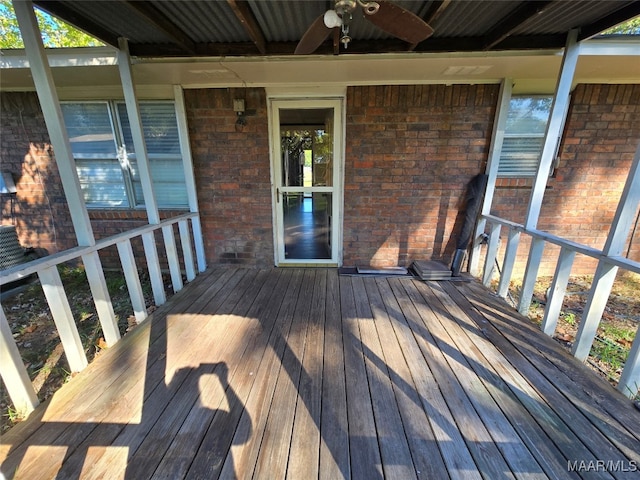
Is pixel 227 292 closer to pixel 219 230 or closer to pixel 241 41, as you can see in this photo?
pixel 219 230

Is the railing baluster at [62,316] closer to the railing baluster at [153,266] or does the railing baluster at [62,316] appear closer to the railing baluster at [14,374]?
the railing baluster at [14,374]

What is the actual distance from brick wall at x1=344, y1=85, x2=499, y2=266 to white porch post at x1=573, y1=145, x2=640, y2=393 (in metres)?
1.59

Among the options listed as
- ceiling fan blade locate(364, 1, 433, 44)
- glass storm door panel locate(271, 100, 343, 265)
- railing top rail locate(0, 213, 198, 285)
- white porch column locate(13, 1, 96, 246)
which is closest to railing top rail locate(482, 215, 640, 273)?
ceiling fan blade locate(364, 1, 433, 44)

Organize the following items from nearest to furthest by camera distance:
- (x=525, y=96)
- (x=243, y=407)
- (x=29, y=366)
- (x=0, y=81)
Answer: (x=243, y=407)
(x=29, y=366)
(x=0, y=81)
(x=525, y=96)

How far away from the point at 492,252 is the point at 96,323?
4.52 metres

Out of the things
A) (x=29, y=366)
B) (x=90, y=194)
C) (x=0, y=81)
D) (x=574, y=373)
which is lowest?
(x=29, y=366)

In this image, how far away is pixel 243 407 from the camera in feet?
4.96

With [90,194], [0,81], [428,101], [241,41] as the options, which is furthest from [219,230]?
[428,101]

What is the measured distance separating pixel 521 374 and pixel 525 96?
311 cm

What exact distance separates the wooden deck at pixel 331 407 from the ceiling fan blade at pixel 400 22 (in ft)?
6.95

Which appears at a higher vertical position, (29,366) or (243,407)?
(243,407)

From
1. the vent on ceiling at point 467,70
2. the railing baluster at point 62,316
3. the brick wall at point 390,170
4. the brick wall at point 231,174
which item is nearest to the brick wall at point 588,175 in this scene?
the brick wall at point 390,170

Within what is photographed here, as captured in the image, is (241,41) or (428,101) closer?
(241,41)

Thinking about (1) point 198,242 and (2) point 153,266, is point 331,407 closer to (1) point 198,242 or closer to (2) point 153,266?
A: (2) point 153,266
